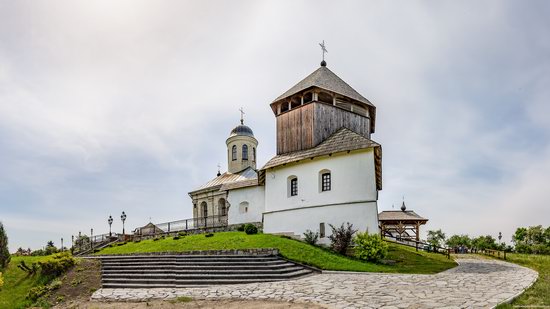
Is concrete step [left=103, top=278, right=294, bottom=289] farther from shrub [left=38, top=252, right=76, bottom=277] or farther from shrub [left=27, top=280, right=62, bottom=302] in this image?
shrub [left=38, top=252, right=76, bottom=277]

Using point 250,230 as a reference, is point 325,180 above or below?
above

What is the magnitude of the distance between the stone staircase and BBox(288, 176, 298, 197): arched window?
753 cm

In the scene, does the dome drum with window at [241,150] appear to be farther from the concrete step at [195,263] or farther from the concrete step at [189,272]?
the concrete step at [189,272]

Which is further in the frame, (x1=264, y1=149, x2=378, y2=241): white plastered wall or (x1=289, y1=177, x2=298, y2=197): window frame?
(x1=289, y1=177, x2=298, y2=197): window frame

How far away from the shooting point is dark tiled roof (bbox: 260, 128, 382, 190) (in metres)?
19.7

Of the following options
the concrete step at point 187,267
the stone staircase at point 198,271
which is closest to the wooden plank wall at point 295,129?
the stone staircase at point 198,271

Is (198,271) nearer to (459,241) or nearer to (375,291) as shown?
(375,291)

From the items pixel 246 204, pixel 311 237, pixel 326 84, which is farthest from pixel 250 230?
pixel 326 84

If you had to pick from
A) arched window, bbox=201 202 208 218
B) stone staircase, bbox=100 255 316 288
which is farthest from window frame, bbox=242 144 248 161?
stone staircase, bbox=100 255 316 288

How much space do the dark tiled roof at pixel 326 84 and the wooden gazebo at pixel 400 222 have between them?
37.6 feet

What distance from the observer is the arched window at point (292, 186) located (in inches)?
883

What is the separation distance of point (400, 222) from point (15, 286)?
88.4ft

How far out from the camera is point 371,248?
16.2 metres

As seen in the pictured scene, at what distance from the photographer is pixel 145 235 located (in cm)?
3123
